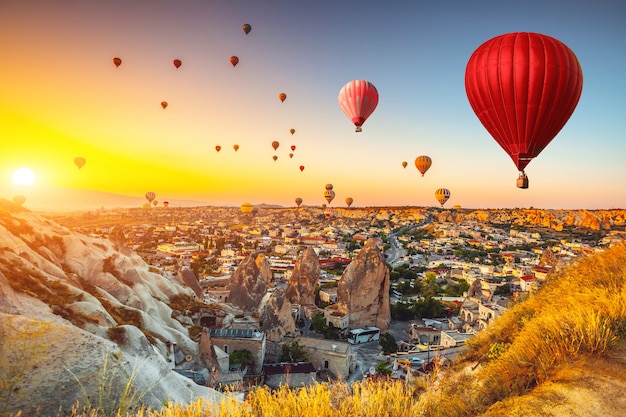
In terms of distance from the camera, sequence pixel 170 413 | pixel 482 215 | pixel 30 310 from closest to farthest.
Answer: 1. pixel 170 413
2. pixel 30 310
3. pixel 482 215

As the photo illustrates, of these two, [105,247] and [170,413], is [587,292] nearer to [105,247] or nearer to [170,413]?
[170,413]

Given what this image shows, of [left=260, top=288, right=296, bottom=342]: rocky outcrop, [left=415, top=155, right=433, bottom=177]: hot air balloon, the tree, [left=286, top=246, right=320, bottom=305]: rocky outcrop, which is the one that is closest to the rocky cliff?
[left=260, top=288, right=296, bottom=342]: rocky outcrop

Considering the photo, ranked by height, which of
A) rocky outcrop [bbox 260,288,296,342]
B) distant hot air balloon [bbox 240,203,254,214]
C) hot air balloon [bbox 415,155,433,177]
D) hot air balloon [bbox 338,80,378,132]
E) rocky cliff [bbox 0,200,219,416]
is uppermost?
hot air balloon [bbox 338,80,378,132]

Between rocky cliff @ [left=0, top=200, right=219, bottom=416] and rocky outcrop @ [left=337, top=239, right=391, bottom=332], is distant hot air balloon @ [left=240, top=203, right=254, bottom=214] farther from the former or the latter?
rocky cliff @ [left=0, top=200, right=219, bottom=416]

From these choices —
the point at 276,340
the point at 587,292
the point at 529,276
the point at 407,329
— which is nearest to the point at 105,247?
the point at 276,340

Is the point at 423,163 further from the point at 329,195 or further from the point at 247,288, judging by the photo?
the point at 329,195

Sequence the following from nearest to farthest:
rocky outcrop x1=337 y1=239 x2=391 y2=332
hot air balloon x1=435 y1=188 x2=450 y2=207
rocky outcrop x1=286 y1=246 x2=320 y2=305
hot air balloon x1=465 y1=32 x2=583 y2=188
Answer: hot air balloon x1=465 y1=32 x2=583 y2=188, rocky outcrop x1=337 y1=239 x2=391 y2=332, rocky outcrop x1=286 y1=246 x2=320 y2=305, hot air balloon x1=435 y1=188 x2=450 y2=207

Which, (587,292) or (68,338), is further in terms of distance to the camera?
(68,338)
